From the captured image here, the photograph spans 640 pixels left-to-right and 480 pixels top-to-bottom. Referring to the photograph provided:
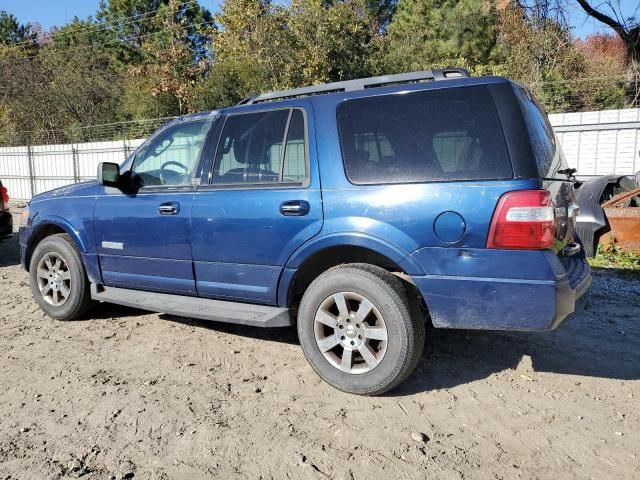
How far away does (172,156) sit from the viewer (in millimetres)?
4230

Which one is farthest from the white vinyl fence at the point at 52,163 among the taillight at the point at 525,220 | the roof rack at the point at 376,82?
the taillight at the point at 525,220

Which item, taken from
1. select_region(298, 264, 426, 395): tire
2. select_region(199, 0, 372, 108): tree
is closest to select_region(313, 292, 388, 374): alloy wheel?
select_region(298, 264, 426, 395): tire

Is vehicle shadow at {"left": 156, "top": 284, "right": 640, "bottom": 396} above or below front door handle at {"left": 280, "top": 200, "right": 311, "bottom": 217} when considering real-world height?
below

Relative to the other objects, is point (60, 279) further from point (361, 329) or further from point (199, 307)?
point (361, 329)

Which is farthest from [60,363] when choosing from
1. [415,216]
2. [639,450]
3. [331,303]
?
[639,450]

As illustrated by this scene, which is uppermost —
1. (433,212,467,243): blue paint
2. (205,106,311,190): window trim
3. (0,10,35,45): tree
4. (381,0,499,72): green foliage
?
(0,10,35,45): tree

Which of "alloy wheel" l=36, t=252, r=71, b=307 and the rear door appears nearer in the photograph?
the rear door

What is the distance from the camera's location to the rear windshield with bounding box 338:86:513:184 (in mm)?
3023

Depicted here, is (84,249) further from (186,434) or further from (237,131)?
(186,434)

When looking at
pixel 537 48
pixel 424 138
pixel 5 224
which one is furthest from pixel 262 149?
pixel 537 48

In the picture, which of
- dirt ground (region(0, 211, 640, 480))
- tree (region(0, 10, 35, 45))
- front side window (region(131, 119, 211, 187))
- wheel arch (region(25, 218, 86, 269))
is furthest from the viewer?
tree (region(0, 10, 35, 45))

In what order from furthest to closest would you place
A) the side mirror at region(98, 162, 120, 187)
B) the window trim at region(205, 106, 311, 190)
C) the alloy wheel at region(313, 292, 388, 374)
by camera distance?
the side mirror at region(98, 162, 120, 187)
the window trim at region(205, 106, 311, 190)
the alloy wheel at region(313, 292, 388, 374)

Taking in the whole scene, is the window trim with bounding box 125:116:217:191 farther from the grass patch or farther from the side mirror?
the grass patch

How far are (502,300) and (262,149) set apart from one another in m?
1.98
